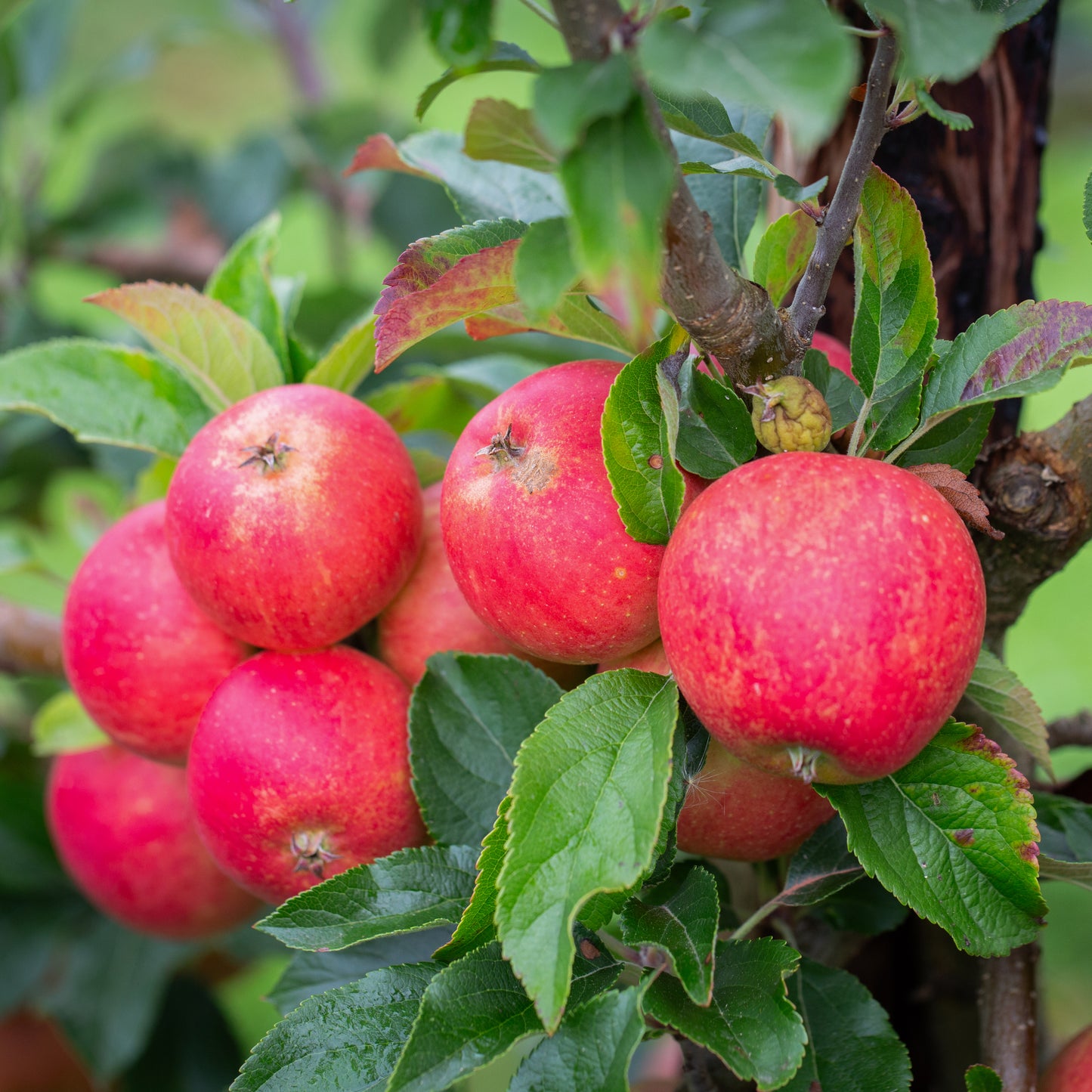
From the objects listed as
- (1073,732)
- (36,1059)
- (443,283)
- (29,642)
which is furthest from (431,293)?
(36,1059)

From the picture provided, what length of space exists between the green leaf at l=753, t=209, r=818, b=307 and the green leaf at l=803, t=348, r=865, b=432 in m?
0.05

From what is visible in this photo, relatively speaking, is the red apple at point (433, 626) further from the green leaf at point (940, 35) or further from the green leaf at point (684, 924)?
the green leaf at point (940, 35)

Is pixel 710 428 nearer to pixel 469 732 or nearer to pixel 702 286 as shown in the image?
pixel 702 286

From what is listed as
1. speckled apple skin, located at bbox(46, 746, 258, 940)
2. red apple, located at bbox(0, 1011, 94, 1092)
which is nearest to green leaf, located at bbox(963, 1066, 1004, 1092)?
speckled apple skin, located at bbox(46, 746, 258, 940)

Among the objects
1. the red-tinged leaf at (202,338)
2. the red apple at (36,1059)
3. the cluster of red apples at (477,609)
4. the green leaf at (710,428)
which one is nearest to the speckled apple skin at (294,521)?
the cluster of red apples at (477,609)

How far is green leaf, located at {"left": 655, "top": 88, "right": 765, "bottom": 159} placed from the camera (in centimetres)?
51

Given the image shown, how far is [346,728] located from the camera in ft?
2.15

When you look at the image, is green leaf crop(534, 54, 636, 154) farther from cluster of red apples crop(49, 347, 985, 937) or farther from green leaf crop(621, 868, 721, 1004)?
green leaf crop(621, 868, 721, 1004)

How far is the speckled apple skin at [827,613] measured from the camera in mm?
452

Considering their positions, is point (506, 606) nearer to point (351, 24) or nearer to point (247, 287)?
point (247, 287)

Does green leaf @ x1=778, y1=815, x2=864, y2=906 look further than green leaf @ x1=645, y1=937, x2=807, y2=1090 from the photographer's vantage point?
Yes

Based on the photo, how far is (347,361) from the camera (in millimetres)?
773

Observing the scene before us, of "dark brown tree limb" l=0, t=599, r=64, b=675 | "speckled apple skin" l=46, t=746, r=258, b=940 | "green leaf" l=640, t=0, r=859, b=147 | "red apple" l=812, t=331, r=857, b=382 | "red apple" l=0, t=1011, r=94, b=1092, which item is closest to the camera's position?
"green leaf" l=640, t=0, r=859, b=147

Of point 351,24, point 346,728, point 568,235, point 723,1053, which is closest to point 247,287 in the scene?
point 346,728
